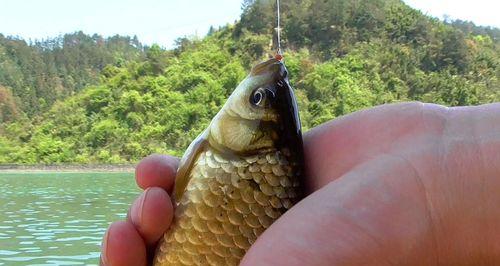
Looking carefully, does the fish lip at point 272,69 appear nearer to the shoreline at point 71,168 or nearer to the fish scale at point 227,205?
the fish scale at point 227,205

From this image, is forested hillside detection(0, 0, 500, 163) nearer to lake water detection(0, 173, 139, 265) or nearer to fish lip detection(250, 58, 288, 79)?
lake water detection(0, 173, 139, 265)

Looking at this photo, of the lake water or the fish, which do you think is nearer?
the fish

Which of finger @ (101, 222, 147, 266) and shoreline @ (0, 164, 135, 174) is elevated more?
finger @ (101, 222, 147, 266)

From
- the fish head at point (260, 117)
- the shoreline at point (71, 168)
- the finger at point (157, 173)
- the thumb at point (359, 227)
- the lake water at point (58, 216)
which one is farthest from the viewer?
the shoreline at point (71, 168)

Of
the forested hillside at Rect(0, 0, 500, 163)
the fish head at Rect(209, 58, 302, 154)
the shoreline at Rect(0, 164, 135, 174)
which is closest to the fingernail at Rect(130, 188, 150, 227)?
the fish head at Rect(209, 58, 302, 154)

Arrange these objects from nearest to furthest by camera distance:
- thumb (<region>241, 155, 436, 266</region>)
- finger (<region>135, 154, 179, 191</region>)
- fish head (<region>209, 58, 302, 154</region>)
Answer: thumb (<region>241, 155, 436, 266</region>), fish head (<region>209, 58, 302, 154</region>), finger (<region>135, 154, 179, 191</region>)

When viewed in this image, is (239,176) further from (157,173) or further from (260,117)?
(157,173)

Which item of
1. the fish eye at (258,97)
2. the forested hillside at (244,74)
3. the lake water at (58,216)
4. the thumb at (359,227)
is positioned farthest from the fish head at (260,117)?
the forested hillside at (244,74)
